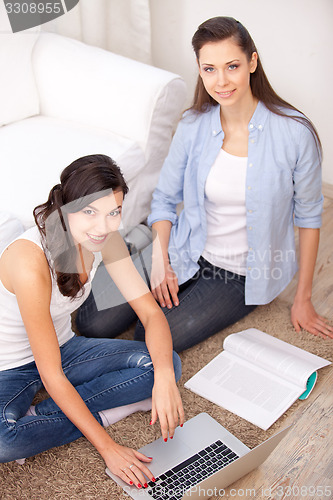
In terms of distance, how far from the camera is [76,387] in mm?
1462

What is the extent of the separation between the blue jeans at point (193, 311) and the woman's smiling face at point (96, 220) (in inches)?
18.0

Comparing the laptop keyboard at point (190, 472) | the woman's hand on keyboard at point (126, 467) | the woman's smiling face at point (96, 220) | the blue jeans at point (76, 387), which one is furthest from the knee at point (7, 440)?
the woman's smiling face at point (96, 220)

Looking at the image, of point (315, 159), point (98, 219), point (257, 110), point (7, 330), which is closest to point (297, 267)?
point (315, 159)

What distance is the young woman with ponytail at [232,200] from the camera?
1.53 meters

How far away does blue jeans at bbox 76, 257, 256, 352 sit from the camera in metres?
1.72

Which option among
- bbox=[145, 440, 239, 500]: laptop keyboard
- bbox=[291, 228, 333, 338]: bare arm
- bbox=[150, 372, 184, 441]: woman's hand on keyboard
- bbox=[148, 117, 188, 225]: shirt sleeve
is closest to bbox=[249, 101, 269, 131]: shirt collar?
bbox=[148, 117, 188, 225]: shirt sleeve

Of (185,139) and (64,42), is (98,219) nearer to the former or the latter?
(185,139)

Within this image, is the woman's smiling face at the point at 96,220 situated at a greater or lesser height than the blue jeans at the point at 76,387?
greater

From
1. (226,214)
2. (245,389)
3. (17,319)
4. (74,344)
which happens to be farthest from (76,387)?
(226,214)

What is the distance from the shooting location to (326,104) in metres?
2.34

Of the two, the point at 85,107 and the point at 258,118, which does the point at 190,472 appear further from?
the point at 85,107

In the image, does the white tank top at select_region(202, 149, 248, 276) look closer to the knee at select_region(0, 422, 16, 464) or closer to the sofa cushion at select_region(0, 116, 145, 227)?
the sofa cushion at select_region(0, 116, 145, 227)

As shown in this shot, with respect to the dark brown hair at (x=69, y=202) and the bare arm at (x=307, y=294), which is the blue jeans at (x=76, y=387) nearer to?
the dark brown hair at (x=69, y=202)

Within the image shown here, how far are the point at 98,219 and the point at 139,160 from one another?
0.77 m
